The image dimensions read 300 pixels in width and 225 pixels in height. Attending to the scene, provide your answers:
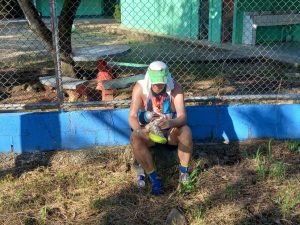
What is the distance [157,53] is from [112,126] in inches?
251

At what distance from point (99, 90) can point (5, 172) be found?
100 inches

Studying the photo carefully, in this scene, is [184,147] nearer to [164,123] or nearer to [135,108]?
[164,123]

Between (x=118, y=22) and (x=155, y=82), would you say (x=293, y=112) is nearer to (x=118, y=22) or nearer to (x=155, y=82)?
(x=155, y=82)

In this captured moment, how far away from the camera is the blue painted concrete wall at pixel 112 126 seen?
15.7 ft

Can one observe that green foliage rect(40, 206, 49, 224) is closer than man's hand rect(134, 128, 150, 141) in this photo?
Yes

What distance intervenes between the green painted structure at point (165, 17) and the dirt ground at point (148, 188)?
8.48 metres

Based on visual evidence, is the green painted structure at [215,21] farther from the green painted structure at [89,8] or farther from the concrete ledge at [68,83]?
the green painted structure at [89,8]

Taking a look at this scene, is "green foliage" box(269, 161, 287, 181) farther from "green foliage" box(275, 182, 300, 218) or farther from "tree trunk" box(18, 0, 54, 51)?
"tree trunk" box(18, 0, 54, 51)

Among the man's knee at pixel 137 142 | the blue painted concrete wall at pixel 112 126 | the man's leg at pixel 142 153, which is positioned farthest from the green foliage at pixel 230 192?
the blue painted concrete wall at pixel 112 126

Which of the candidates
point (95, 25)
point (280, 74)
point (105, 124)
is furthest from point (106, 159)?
point (95, 25)

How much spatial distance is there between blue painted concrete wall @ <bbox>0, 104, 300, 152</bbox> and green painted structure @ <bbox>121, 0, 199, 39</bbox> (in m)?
8.11

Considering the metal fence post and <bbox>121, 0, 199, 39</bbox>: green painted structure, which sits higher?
<bbox>121, 0, 199, 39</bbox>: green painted structure

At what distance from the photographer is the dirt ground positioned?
145 inches

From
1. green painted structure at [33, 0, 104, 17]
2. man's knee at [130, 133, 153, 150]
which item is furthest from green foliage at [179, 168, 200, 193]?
green painted structure at [33, 0, 104, 17]
